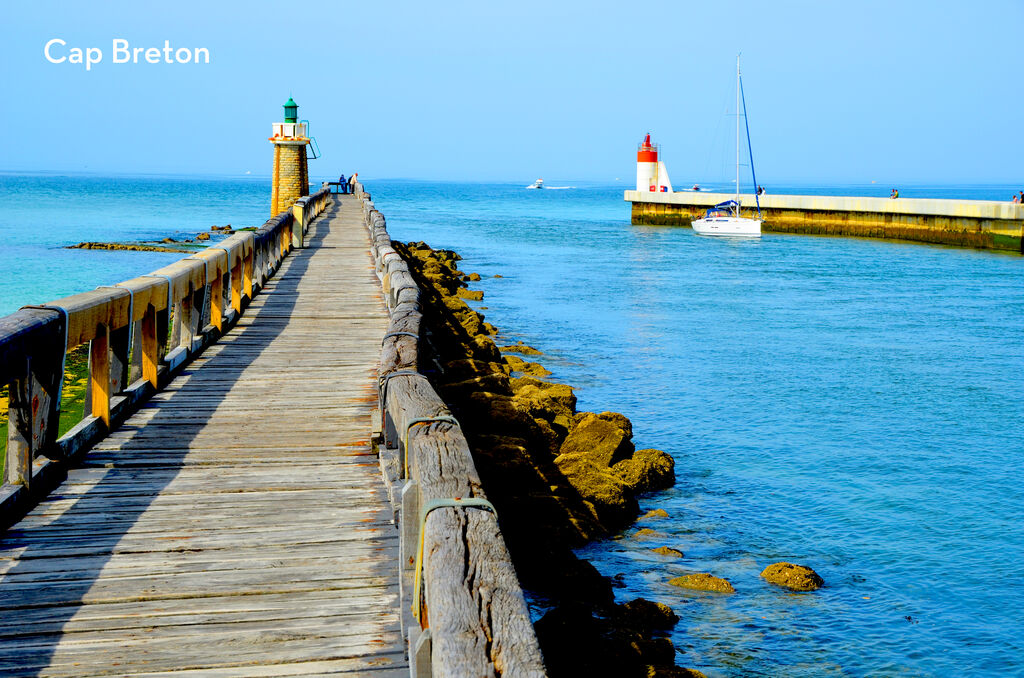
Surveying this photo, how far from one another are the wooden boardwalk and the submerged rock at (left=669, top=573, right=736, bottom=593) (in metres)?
3.33

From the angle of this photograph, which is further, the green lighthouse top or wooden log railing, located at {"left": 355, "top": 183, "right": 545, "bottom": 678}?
the green lighthouse top

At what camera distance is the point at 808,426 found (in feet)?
50.6

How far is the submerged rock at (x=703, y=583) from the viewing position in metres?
8.62

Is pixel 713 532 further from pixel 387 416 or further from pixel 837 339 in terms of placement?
pixel 837 339

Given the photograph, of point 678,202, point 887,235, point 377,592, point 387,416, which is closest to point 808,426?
point 387,416

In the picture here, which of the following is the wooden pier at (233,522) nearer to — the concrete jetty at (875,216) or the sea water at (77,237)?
the sea water at (77,237)

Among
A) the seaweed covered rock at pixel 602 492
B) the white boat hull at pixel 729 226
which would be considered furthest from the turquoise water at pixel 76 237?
the white boat hull at pixel 729 226

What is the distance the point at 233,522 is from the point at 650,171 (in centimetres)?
6997

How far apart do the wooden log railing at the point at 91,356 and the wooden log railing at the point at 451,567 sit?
183 cm

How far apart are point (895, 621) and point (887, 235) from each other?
53.8 m

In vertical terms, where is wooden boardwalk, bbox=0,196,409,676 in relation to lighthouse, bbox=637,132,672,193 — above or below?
below

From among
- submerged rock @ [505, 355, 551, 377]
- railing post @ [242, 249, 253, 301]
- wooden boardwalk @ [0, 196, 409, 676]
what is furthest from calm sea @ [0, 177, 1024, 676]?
railing post @ [242, 249, 253, 301]

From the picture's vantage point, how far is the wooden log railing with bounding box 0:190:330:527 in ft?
15.8

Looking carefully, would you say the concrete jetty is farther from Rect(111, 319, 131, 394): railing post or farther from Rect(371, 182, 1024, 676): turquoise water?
Rect(111, 319, 131, 394): railing post
